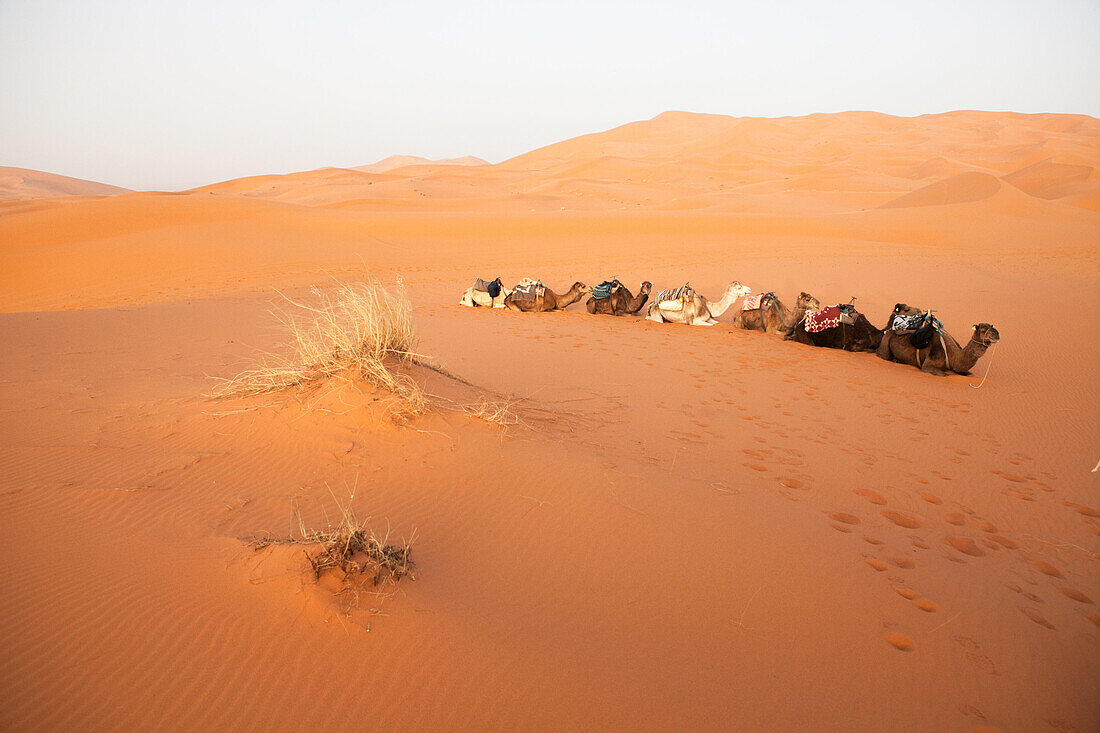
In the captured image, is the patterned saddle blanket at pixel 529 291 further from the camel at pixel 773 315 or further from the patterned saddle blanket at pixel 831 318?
the patterned saddle blanket at pixel 831 318

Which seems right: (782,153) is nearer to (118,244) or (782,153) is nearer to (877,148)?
(877,148)

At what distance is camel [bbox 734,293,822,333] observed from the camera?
416 inches

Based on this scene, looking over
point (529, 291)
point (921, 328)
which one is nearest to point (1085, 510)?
point (921, 328)

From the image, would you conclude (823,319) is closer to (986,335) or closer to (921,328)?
(921,328)

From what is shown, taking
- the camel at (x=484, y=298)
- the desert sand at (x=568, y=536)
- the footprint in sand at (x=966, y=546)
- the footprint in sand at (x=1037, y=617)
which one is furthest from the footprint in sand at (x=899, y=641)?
the camel at (x=484, y=298)

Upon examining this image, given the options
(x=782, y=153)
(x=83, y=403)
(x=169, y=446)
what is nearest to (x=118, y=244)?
(x=83, y=403)

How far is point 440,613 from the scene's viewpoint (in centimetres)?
266

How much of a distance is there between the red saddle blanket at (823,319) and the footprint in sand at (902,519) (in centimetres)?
600

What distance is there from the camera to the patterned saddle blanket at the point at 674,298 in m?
11.6

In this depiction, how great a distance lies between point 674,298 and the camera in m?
11.7

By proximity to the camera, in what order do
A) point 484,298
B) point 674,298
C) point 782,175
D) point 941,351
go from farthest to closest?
point 782,175
point 484,298
point 674,298
point 941,351

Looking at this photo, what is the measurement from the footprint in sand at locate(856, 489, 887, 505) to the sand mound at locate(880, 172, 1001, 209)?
107 ft

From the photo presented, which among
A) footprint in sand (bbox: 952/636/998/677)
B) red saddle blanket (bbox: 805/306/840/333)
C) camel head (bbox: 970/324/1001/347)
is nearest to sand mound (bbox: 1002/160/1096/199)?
red saddle blanket (bbox: 805/306/840/333)

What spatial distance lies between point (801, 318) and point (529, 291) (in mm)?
5482
